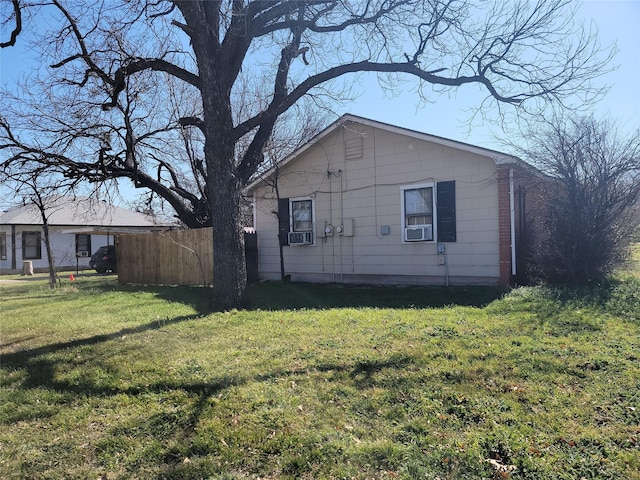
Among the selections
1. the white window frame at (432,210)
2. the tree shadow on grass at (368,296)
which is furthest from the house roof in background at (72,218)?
the white window frame at (432,210)

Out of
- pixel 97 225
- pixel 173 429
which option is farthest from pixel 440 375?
pixel 97 225

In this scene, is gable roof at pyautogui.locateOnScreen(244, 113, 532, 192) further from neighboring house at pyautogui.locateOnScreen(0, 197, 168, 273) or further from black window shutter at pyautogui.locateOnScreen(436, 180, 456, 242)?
neighboring house at pyautogui.locateOnScreen(0, 197, 168, 273)

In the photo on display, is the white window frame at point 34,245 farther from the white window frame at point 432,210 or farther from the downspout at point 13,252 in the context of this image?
the white window frame at point 432,210

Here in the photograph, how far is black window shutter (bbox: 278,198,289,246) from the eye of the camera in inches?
513

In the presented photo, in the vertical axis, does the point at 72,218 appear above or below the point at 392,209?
above

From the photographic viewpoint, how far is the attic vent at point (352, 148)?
1178cm

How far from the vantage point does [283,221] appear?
1309cm

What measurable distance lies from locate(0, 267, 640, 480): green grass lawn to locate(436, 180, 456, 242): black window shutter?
3.20m

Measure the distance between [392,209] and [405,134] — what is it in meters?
1.89

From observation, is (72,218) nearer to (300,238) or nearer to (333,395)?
(300,238)

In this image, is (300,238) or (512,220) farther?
(300,238)

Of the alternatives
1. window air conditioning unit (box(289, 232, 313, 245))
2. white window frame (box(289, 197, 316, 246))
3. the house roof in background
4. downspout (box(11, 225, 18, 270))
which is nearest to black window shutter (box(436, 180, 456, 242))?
white window frame (box(289, 197, 316, 246))

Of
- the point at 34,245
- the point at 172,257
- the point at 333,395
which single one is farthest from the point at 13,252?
the point at 333,395

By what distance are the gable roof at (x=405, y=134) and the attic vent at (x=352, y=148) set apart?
456mm
